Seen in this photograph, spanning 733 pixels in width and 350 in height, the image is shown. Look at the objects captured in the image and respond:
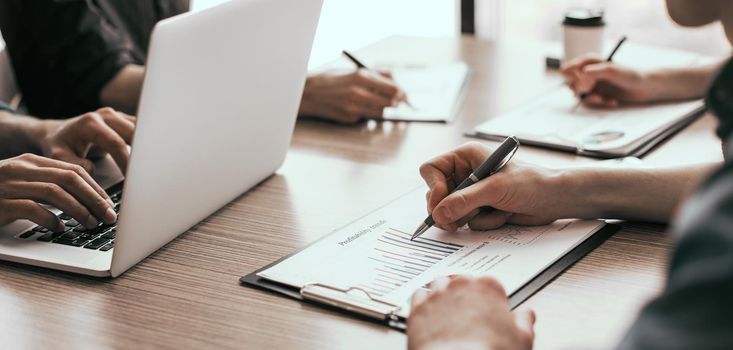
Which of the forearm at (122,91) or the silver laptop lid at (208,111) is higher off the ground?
the silver laptop lid at (208,111)

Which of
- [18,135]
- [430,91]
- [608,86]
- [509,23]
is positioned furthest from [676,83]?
[509,23]

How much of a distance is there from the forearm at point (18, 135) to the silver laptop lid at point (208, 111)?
437mm

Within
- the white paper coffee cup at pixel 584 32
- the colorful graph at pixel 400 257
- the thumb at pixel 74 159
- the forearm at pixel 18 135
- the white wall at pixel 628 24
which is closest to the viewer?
the colorful graph at pixel 400 257

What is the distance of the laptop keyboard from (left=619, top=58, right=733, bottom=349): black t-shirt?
81 centimetres

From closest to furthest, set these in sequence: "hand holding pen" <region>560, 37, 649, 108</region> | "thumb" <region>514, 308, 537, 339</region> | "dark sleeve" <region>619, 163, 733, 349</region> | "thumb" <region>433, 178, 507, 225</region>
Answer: "dark sleeve" <region>619, 163, 733, 349</region>, "thumb" <region>514, 308, 537, 339</region>, "thumb" <region>433, 178, 507, 225</region>, "hand holding pen" <region>560, 37, 649, 108</region>

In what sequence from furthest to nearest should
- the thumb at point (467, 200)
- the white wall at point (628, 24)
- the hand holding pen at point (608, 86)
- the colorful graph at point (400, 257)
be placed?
the white wall at point (628, 24)
the hand holding pen at point (608, 86)
the thumb at point (467, 200)
the colorful graph at point (400, 257)

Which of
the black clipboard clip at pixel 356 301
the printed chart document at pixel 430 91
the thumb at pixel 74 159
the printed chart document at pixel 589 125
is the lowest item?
the printed chart document at pixel 430 91

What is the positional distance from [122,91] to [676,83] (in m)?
1.18

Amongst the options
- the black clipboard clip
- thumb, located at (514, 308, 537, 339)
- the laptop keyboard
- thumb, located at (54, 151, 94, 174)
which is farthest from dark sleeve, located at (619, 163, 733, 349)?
thumb, located at (54, 151, 94, 174)

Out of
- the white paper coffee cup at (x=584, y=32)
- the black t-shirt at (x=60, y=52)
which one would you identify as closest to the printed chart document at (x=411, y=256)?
the white paper coffee cup at (x=584, y=32)

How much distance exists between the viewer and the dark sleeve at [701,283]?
18.0 inches

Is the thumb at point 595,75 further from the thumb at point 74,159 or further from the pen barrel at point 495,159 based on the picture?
the thumb at point 74,159

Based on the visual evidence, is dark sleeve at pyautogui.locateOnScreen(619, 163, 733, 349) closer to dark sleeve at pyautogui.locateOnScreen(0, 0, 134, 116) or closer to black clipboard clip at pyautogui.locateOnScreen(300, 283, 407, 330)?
black clipboard clip at pyautogui.locateOnScreen(300, 283, 407, 330)

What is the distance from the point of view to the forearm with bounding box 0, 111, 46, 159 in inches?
60.1
